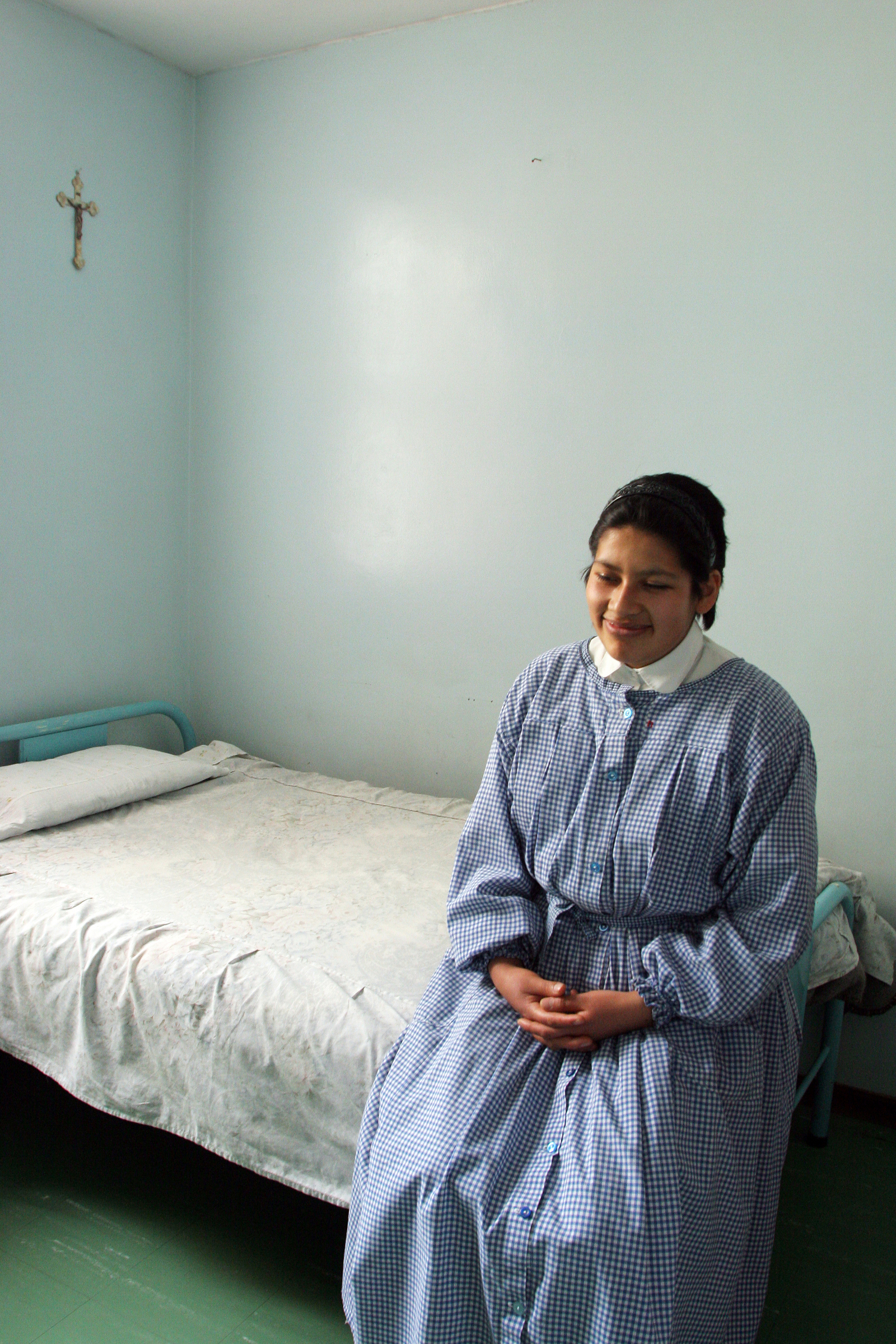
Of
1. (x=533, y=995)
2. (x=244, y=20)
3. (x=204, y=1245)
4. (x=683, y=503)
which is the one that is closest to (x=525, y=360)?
(x=244, y=20)

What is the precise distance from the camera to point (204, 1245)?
6.34ft

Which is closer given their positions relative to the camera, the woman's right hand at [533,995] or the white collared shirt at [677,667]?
the woman's right hand at [533,995]

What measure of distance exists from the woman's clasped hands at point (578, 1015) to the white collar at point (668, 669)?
45 centimetres

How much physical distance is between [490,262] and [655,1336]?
8.58 feet

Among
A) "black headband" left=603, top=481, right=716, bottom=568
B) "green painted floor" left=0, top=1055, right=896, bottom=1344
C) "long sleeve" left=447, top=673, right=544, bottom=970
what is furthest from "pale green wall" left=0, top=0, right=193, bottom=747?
"black headband" left=603, top=481, right=716, bottom=568

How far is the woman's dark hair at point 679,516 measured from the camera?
1.50m

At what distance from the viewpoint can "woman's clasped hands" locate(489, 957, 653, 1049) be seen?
4.73 ft

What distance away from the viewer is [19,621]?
9.98 ft

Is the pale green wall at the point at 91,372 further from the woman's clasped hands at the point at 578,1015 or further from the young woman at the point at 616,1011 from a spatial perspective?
the woman's clasped hands at the point at 578,1015

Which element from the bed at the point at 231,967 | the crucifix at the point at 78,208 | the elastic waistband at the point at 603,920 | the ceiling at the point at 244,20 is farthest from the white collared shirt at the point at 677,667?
the crucifix at the point at 78,208

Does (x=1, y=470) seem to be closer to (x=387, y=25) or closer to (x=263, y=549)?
(x=263, y=549)

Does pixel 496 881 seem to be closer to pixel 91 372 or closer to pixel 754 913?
pixel 754 913

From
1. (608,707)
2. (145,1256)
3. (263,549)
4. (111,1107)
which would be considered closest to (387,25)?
(263,549)

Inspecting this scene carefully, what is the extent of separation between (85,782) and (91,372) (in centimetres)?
131
